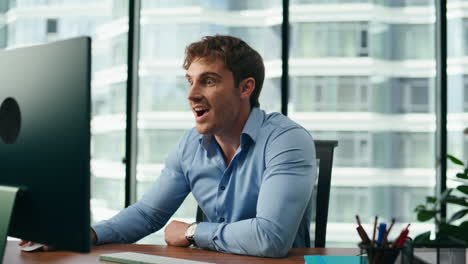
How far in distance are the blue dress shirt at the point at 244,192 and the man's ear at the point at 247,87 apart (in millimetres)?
67

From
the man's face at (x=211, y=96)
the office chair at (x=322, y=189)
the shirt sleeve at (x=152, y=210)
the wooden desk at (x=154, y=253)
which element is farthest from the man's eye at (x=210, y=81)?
the wooden desk at (x=154, y=253)

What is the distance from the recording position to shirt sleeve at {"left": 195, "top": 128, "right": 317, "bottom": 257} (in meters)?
1.45

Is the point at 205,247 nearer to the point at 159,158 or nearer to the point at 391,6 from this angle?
the point at 159,158

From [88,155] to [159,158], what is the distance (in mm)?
3311

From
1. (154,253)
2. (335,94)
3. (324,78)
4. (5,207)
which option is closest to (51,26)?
(324,78)

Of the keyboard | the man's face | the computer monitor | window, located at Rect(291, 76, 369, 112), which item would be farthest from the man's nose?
window, located at Rect(291, 76, 369, 112)

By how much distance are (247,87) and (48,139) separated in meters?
1.04

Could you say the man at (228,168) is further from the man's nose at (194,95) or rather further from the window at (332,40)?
the window at (332,40)

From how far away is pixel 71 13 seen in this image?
165 inches

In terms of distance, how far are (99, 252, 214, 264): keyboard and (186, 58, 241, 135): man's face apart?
54cm

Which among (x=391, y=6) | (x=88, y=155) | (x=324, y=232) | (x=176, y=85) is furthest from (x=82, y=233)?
(x=391, y=6)

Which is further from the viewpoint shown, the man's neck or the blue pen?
the man's neck

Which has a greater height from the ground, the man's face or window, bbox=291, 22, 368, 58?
window, bbox=291, 22, 368, 58

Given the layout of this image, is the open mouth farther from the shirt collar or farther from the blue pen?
the blue pen
